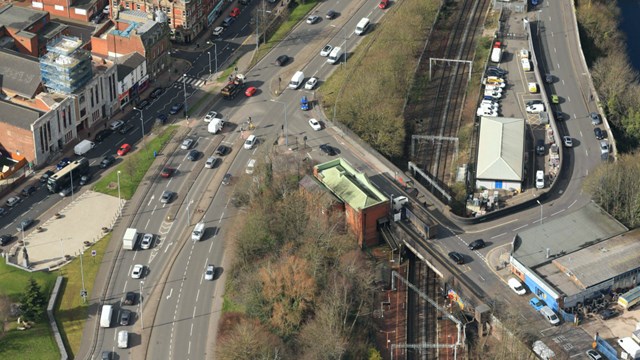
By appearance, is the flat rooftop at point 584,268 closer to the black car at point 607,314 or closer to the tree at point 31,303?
the black car at point 607,314

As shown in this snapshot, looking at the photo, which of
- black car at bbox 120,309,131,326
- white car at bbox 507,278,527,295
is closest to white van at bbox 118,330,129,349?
black car at bbox 120,309,131,326

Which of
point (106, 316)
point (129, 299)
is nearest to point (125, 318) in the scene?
point (106, 316)

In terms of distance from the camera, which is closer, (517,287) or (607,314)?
(607,314)

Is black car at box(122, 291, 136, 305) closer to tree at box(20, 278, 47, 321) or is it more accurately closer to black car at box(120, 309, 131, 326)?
black car at box(120, 309, 131, 326)

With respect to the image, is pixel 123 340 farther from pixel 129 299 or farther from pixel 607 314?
pixel 607 314

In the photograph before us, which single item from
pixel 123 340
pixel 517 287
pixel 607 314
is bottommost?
pixel 123 340

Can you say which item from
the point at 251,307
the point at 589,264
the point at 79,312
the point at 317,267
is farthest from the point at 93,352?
the point at 589,264

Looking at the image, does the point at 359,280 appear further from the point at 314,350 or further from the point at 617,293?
the point at 617,293
